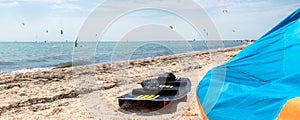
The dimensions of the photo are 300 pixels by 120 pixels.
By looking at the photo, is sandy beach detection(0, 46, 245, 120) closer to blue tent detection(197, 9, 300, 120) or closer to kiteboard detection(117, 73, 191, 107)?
kiteboard detection(117, 73, 191, 107)

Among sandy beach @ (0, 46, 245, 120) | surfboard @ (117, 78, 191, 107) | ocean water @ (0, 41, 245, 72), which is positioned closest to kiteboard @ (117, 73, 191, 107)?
surfboard @ (117, 78, 191, 107)

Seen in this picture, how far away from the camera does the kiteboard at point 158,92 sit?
530 cm

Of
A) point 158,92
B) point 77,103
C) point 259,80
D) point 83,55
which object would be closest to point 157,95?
point 158,92

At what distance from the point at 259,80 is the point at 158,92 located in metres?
2.68

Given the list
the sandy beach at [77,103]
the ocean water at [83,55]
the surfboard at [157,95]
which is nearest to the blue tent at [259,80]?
the sandy beach at [77,103]

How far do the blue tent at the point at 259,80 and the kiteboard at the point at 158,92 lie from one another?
1225 mm

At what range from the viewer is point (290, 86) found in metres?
2.90

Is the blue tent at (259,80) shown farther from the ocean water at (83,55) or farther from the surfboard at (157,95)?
the ocean water at (83,55)

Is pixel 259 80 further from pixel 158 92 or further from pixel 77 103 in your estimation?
pixel 77 103

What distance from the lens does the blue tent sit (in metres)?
2.82

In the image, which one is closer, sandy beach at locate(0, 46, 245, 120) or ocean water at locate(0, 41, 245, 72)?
sandy beach at locate(0, 46, 245, 120)

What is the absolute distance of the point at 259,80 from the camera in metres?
3.40

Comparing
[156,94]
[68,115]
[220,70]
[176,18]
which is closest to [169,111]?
[156,94]

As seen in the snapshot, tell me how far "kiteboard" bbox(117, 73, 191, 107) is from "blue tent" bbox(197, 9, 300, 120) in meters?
1.22
